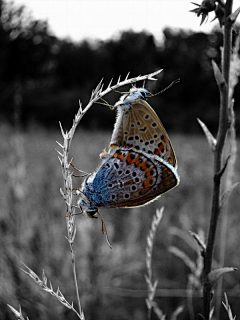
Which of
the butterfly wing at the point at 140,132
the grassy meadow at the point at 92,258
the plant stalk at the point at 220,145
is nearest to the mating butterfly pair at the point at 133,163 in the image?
the butterfly wing at the point at 140,132

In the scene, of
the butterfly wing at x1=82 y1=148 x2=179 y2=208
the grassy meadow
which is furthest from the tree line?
the butterfly wing at x1=82 y1=148 x2=179 y2=208

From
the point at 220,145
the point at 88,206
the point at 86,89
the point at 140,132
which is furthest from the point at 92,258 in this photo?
the point at 86,89

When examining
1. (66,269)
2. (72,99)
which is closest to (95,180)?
(66,269)

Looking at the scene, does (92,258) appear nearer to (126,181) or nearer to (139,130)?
(126,181)

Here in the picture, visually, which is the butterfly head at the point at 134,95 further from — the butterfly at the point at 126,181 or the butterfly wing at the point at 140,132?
the butterfly at the point at 126,181

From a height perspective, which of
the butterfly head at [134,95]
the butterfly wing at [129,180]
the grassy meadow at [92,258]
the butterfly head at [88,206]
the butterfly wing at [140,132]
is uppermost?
the butterfly head at [134,95]

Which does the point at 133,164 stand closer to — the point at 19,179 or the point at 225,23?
the point at 225,23
